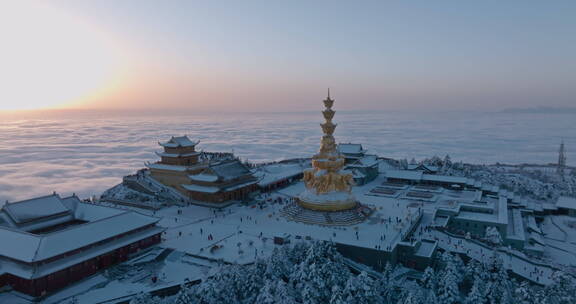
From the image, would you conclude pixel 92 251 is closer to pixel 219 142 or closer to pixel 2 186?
pixel 2 186

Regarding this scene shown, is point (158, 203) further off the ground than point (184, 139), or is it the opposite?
point (184, 139)

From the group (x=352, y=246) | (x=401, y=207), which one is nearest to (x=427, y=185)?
(x=401, y=207)

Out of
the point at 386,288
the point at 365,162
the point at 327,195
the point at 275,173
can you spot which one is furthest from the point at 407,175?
the point at 386,288

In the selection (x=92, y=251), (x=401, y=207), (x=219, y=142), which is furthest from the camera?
(x=219, y=142)

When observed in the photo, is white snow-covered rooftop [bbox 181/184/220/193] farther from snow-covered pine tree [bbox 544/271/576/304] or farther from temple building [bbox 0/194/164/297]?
snow-covered pine tree [bbox 544/271/576/304]

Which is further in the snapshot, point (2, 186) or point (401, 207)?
point (2, 186)

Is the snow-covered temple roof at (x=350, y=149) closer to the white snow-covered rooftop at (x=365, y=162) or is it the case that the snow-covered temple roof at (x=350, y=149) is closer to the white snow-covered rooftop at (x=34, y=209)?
the white snow-covered rooftop at (x=365, y=162)

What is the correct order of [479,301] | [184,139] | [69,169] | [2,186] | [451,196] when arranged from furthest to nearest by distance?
[69,169] → [2,186] → [184,139] → [451,196] → [479,301]
